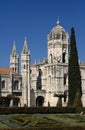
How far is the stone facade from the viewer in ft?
A: 299

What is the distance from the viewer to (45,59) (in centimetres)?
9900

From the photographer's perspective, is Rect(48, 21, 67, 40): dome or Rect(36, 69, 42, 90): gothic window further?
Rect(36, 69, 42, 90): gothic window

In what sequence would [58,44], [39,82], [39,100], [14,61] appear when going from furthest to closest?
1. [14,61]
2. [39,82]
3. [39,100]
4. [58,44]

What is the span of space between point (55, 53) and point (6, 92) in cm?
1298

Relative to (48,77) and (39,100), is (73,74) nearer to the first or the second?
(48,77)

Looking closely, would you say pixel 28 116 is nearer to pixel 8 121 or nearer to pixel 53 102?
pixel 8 121

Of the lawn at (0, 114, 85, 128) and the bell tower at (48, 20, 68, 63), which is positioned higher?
the bell tower at (48, 20, 68, 63)

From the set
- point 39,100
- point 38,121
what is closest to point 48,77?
point 39,100

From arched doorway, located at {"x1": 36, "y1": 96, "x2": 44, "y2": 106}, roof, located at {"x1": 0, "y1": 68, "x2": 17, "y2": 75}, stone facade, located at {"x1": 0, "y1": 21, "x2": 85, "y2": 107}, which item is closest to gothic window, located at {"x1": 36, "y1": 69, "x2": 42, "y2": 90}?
stone facade, located at {"x1": 0, "y1": 21, "x2": 85, "y2": 107}

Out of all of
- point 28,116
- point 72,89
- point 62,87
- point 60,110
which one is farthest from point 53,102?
point 28,116

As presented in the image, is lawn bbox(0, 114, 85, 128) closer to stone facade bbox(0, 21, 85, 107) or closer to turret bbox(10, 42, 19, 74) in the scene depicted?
stone facade bbox(0, 21, 85, 107)

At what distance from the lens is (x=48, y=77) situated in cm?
9406

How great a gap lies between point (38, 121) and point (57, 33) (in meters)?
54.8

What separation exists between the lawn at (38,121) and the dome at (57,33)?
159 ft
